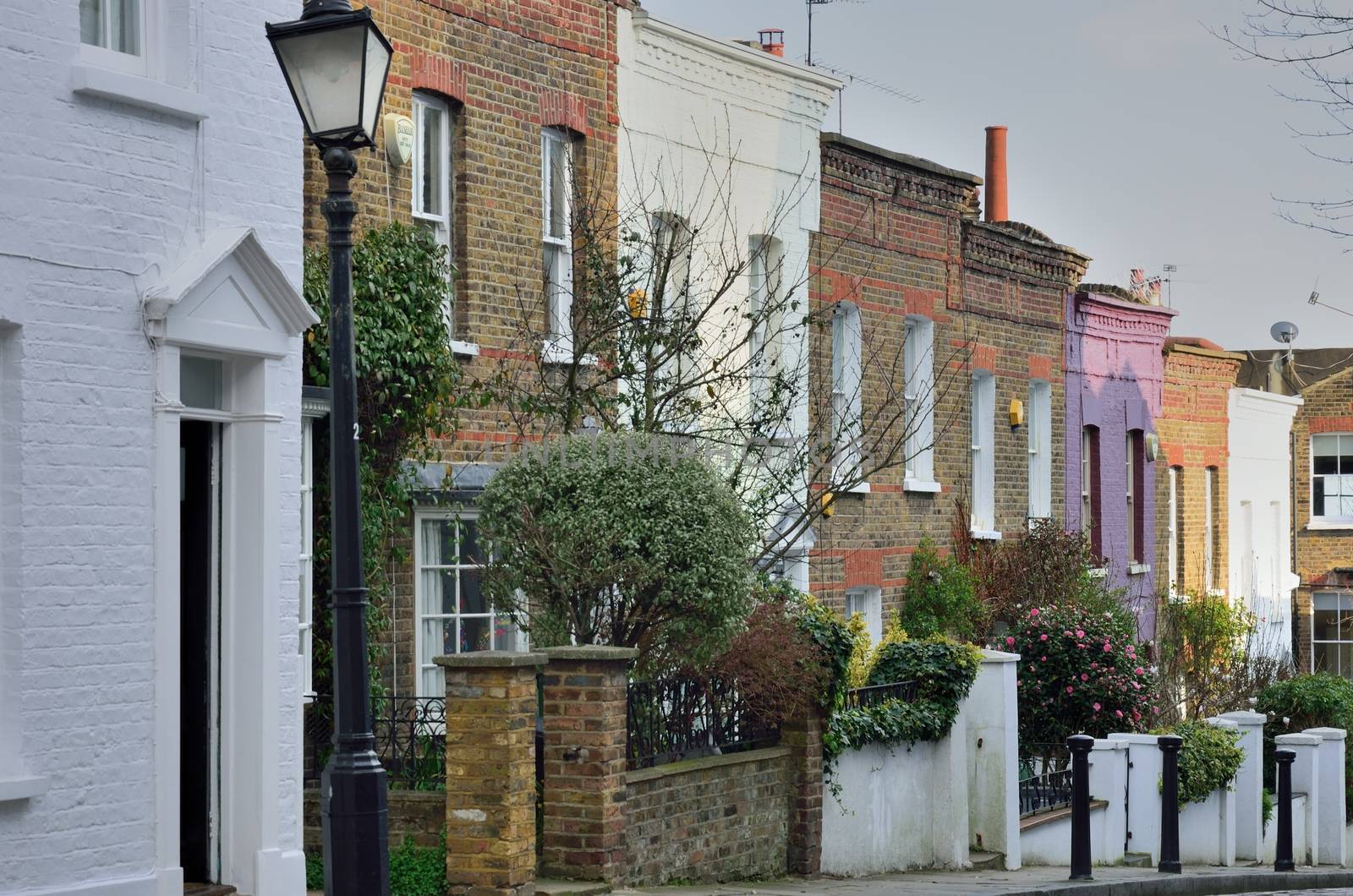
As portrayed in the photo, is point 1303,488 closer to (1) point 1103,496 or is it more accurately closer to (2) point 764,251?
(1) point 1103,496

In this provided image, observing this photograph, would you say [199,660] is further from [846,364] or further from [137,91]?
[846,364]

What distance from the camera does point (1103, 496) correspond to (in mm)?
29422

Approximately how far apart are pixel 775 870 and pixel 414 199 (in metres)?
6.02

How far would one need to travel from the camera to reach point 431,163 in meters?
16.0

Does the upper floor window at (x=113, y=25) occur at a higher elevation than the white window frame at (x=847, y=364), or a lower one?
higher

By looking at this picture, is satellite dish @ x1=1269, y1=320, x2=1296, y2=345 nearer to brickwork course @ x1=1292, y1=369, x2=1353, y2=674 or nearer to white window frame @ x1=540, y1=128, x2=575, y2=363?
brickwork course @ x1=1292, y1=369, x2=1353, y2=674

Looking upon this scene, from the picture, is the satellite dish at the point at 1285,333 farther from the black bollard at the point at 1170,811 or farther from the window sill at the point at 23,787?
the window sill at the point at 23,787

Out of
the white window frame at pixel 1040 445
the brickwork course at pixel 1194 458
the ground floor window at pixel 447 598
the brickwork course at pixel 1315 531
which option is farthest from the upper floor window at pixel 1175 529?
the ground floor window at pixel 447 598

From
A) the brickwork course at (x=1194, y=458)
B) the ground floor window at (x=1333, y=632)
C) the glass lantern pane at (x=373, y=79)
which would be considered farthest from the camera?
the ground floor window at (x=1333, y=632)

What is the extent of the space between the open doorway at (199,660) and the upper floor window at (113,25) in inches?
85.5

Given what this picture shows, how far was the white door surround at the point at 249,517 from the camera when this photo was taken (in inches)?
436

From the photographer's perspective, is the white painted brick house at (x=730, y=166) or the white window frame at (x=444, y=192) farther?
the white painted brick house at (x=730, y=166)

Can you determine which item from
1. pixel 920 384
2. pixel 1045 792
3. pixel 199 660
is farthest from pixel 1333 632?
pixel 199 660

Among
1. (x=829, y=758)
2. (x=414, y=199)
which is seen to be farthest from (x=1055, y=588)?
(x=414, y=199)
